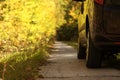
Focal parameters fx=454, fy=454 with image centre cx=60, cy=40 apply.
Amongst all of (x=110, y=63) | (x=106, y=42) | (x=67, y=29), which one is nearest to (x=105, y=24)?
(x=106, y=42)

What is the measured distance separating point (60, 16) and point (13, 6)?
49.1 m

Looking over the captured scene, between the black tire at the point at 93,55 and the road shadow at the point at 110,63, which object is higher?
the black tire at the point at 93,55

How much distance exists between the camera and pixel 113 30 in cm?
872

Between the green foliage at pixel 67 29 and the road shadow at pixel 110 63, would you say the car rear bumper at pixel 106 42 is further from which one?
the green foliage at pixel 67 29

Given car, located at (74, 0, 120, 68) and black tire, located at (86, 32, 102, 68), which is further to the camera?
black tire, located at (86, 32, 102, 68)

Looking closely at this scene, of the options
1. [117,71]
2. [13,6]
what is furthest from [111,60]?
[13,6]

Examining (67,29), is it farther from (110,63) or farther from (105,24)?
(105,24)

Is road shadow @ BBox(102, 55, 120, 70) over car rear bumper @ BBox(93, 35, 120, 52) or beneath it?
beneath

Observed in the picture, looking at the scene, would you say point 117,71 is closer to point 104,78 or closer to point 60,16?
point 104,78

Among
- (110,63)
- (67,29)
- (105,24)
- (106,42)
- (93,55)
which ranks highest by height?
(105,24)

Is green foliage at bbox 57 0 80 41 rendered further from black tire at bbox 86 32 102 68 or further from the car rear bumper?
the car rear bumper

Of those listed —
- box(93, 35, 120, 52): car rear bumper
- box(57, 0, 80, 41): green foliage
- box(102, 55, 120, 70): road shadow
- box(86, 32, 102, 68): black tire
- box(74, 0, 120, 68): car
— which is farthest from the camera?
box(57, 0, 80, 41): green foliage

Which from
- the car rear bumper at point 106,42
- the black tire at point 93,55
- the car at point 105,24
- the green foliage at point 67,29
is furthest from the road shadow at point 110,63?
the green foliage at point 67,29

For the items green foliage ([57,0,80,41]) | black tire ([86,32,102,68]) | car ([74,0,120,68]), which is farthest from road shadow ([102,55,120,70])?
green foliage ([57,0,80,41])
